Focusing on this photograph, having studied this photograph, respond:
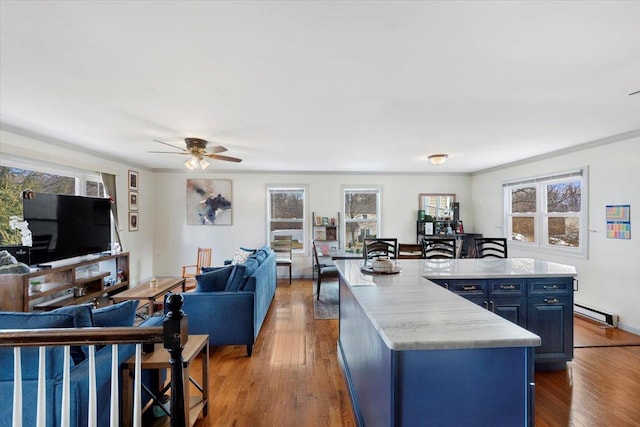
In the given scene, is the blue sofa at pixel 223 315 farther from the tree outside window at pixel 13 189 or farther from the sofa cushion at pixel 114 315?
the tree outside window at pixel 13 189

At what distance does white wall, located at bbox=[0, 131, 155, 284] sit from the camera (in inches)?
131

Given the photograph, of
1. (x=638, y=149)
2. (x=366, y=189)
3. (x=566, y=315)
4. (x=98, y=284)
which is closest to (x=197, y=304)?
(x=98, y=284)

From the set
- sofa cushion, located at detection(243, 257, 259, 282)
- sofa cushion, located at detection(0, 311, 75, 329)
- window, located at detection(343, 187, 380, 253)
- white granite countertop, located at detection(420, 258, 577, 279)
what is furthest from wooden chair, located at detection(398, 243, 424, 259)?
sofa cushion, located at detection(0, 311, 75, 329)

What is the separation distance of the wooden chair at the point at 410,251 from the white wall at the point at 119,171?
465cm

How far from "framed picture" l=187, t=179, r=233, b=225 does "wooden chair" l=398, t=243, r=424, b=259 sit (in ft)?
13.2

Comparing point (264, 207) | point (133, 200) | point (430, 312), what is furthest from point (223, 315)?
point (133, 200)

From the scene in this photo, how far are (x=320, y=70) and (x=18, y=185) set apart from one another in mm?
4012

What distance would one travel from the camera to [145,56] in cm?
181

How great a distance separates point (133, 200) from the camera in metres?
5.48

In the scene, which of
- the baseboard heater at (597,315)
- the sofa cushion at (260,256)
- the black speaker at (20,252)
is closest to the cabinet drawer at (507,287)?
the baseboard heater at (597,315)

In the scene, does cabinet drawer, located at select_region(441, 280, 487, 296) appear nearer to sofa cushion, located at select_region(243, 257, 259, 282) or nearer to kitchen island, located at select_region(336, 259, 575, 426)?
kitchen island, located at select_region(336, 259, 575, 426)

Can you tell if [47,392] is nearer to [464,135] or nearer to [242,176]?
[464,135]

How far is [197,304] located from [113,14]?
2472 millimetres

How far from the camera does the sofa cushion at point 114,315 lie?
1.60m
